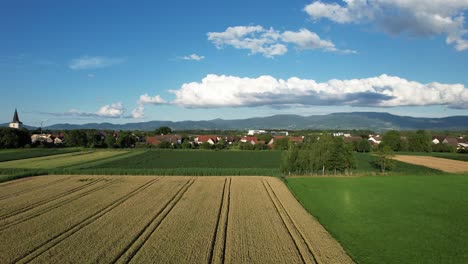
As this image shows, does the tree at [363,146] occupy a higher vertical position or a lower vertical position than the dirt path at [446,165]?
higher

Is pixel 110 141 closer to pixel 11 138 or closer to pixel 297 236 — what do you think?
pixel 11 138

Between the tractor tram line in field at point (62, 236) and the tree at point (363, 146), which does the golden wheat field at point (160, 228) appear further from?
the tree at point (363, 146)

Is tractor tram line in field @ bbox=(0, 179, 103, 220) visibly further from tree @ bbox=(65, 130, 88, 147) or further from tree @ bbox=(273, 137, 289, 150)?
tree @ bbox=(65, 130, 88, 147)

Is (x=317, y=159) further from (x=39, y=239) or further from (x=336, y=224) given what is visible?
(x=39, y=239)

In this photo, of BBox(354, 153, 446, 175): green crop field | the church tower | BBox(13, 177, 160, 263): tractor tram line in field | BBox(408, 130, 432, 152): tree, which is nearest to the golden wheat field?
BBox(13, 177, 160, 263): tractor tram line in field

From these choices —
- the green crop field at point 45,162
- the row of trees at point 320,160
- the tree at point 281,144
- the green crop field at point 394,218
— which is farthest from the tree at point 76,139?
the green crop field at point 394,218

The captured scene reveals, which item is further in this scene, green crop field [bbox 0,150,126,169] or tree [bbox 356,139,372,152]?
tree [bbox 356,139,372,152]

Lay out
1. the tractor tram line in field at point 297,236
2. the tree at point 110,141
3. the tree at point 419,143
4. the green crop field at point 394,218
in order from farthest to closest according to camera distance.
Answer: the tree at point 110,141 < the tree at point 419,143 < the green crop field at point 394,218 < the tractor tram line in field at point 297,236
